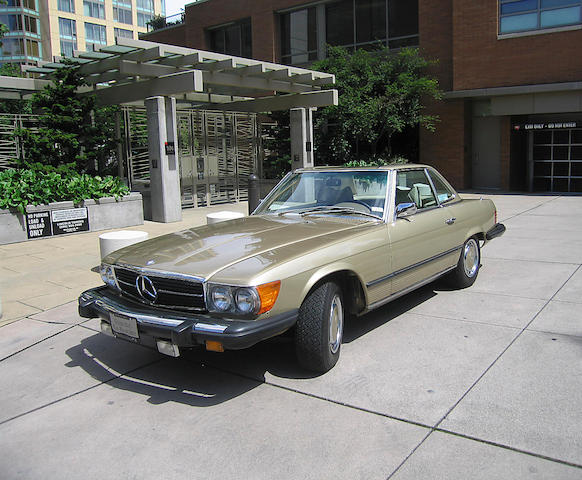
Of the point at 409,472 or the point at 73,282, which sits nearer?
the point at 409,472

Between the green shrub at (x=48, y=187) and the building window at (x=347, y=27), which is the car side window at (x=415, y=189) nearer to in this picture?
the green shrub at (x=48, y=187)

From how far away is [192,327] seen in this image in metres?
3.80

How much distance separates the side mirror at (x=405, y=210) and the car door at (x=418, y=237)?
4 cm

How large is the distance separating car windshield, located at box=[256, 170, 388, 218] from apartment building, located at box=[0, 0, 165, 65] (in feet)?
215

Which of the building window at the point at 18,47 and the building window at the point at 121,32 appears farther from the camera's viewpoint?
the building window at the point at 121,32

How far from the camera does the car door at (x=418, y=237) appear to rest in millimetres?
5203

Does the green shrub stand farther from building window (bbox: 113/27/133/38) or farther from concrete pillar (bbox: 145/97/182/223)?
building window (bbox: 113/27/133/38)

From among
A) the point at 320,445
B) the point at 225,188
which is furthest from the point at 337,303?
the point at 225,188

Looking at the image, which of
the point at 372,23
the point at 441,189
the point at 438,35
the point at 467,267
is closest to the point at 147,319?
the point at 441,189

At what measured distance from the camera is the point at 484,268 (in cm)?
782

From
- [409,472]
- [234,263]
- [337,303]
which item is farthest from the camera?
[337,303]

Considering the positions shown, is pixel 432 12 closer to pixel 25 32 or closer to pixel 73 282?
pixel 73 282

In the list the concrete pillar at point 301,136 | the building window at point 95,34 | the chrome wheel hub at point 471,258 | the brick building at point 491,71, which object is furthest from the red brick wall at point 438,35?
the building window at point 95,34

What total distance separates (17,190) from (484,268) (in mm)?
8375
